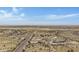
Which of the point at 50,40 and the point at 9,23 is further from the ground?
the point at 9,23

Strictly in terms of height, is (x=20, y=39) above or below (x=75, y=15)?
below

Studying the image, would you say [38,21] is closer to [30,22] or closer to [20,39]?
[30,22]

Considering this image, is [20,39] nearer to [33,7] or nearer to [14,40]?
[14,40]
